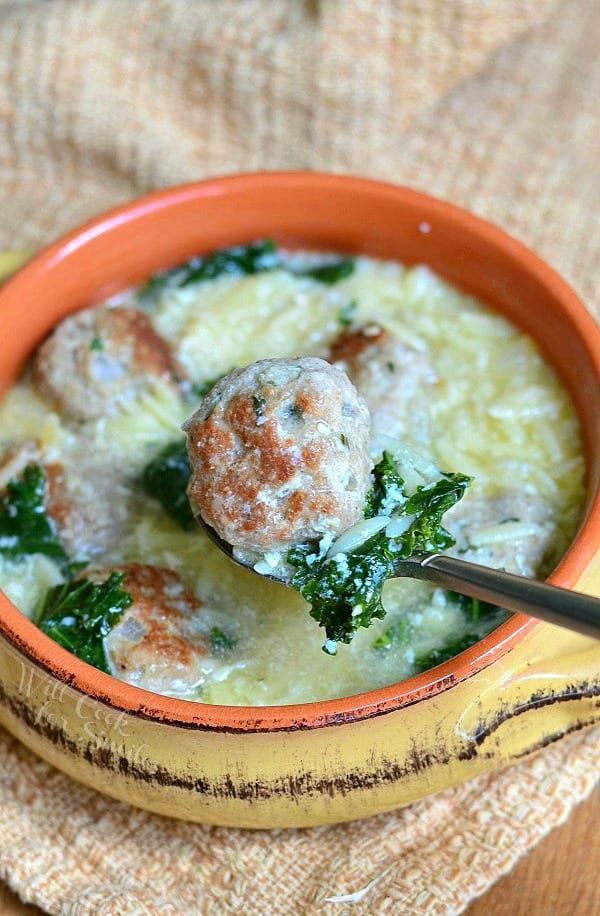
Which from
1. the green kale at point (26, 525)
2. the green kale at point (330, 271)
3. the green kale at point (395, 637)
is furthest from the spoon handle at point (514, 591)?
the green kale at point (330, 271)

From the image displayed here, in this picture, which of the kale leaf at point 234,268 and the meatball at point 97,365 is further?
the kale leaf at point 234,268

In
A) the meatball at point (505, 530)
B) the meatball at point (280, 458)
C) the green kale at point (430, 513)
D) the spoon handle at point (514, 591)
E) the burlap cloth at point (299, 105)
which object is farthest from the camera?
the burlap cloth at point (299, 105)

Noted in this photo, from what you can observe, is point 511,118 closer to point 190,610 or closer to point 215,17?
point 215,17

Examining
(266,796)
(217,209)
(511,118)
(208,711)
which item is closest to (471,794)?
(266,796)

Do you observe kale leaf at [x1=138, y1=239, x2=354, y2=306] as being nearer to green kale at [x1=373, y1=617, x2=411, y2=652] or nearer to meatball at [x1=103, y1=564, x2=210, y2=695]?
→ meatball at [x1=103, y1=564, x2=210, y2=695]

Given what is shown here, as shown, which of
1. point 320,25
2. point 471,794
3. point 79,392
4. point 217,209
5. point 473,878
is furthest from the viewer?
point 320,25

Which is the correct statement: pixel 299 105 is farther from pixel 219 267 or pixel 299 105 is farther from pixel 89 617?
pixel 89 617

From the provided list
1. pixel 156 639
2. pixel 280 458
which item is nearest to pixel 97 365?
pixel 156 639

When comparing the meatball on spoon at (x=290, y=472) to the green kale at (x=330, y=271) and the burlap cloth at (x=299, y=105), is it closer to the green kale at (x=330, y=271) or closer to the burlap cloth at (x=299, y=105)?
the green kale at (x=330, y=271)
